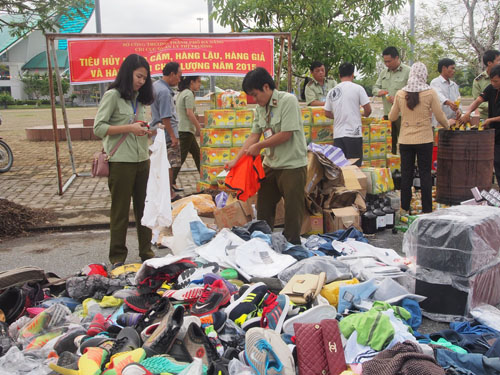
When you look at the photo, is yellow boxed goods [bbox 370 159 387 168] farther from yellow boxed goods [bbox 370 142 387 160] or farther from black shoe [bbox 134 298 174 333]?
black shoe [bbox 134 298 174 333]

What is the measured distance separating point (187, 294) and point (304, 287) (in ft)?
2.88

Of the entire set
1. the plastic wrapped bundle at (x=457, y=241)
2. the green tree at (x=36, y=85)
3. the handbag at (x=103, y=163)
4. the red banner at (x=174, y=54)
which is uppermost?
the green tree at (x=36, y=85)

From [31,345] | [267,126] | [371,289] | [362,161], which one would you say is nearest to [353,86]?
[362,161]

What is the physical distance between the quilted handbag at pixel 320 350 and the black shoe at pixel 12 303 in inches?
82.0

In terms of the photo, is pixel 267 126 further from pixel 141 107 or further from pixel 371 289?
pixel 371 289

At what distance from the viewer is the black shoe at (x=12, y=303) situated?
3.61 meters

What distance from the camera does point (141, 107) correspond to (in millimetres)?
4832

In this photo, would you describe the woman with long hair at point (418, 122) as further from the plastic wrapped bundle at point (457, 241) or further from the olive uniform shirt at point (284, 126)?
the plastic wrapped bundle at point (457, 241)

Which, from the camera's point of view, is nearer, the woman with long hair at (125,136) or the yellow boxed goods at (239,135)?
the woman with long hair at (125,136)

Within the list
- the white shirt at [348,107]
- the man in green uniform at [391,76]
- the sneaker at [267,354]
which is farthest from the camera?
the man in green uniform at [391,76]

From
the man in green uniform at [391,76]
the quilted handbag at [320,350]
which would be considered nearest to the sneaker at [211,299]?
the quilted handbag at [320,350]

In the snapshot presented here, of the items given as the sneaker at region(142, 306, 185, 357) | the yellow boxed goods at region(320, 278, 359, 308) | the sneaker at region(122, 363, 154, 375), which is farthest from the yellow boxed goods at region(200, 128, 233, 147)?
the sneaker at region(122, 363, 154, 375)

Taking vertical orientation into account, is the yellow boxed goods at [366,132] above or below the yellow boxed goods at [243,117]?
below

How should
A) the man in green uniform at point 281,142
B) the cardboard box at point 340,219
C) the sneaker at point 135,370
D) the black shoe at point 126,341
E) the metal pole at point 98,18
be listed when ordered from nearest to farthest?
the sneaker at point 135,370 < the black shoe at point 126,341 < the man in green uniform at point 281,142 < the cardboard box at point 340,219 < the metal pole at point 98,18
